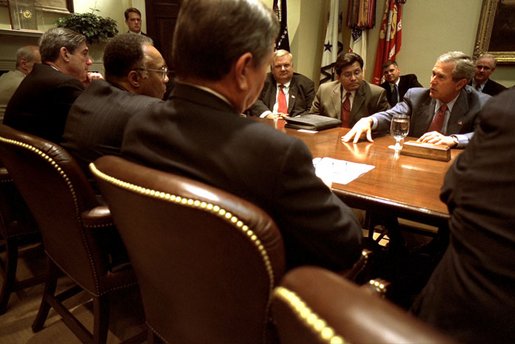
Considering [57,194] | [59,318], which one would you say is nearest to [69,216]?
[57,194]

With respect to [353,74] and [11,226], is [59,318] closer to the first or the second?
[11,226]

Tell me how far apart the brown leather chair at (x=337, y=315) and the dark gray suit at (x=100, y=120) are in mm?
1227

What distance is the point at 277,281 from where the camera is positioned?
27.3 inches

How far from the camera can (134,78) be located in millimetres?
1756

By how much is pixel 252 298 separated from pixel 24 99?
179cm

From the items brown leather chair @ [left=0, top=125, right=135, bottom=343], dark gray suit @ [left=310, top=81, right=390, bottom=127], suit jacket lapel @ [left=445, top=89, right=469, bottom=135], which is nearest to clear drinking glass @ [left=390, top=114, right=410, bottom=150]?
suit jacket lapel @ [left=445, top=89, right=469, bottom=135]

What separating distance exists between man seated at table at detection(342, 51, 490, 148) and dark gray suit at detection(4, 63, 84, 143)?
167cm

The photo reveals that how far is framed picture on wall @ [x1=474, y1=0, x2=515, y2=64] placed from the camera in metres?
4.50

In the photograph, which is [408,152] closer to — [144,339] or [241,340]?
[241,340]

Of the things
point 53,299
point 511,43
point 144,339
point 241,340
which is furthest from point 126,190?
point 511,43

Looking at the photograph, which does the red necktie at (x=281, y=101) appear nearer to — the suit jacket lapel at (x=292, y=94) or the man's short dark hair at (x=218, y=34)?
the suit jacket lapel at (x=292, y=94)

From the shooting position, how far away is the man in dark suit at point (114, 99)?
1515 millimetres

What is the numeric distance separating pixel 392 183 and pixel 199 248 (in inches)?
33.5

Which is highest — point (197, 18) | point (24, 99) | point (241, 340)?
point (197, 18)
